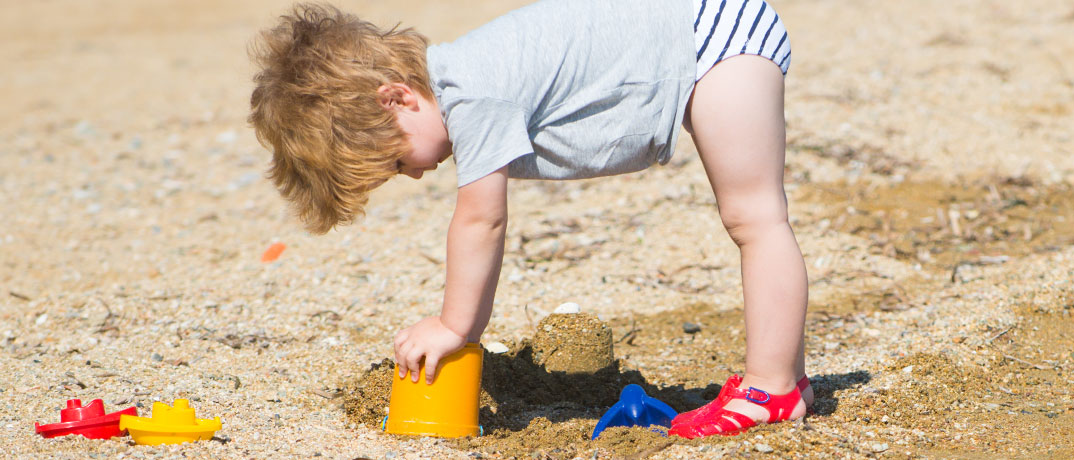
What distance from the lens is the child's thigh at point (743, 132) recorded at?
2412 mm

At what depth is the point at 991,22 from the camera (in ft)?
26.4

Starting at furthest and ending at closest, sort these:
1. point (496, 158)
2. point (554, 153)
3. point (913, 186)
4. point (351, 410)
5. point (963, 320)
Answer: point (913, 186) < point (963, 320) < point (351, 410) < point (554, 153) < point (496, 158)

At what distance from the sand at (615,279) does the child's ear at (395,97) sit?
876 millimetres

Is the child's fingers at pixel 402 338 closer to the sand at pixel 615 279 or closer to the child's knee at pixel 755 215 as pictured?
the sand at pixel 615 279

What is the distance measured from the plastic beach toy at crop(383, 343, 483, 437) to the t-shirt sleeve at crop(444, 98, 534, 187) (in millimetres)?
545

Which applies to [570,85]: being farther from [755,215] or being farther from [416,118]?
[755,215]

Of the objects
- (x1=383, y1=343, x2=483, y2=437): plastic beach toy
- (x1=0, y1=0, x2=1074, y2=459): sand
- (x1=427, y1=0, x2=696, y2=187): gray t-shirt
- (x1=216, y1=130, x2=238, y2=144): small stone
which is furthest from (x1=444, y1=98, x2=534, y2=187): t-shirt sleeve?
(x1=216, y1=130, x2=238, y2=144): small stone

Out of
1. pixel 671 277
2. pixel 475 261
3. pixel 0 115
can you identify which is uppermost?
pixel 0 115

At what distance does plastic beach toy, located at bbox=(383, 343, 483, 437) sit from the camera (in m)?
2.55

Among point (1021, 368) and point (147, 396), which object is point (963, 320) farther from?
point (147, 396)

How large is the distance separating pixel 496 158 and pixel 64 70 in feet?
31.0

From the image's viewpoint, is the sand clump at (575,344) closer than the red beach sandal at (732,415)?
No

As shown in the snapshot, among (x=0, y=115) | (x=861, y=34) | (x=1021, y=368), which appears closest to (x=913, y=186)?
(x=1021, y=368)

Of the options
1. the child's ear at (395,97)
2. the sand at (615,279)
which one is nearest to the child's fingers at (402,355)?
the sand at (615,279)
